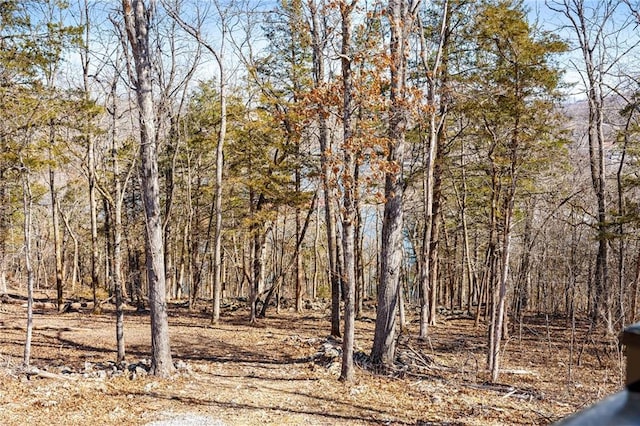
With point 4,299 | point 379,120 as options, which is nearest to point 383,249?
point 379,120

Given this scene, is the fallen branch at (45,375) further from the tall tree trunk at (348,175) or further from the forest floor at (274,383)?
the tall tree trunk at (348,175)

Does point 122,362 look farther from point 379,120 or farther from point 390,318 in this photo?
point 379,120

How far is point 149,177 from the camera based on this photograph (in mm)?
8578

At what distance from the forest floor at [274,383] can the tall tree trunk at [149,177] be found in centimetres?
56

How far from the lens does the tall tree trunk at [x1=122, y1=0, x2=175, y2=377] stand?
27.7 ft

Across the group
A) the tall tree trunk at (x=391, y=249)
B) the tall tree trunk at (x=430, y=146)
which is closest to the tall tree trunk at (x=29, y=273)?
the tall tree trunk at (x=391, y=249)

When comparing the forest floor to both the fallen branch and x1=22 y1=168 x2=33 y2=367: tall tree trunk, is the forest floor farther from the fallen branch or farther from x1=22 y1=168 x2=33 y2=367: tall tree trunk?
x1=22 y1=168 x2=33 y2=367: tall tree trunk

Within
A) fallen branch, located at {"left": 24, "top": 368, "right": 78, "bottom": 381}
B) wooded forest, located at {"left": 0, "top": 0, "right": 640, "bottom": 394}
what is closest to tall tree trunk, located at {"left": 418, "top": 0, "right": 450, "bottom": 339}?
wooded forest, located at {"left": 0, "top": 0, "right": 640, "bottom": 394}

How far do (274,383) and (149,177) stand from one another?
4.53 m

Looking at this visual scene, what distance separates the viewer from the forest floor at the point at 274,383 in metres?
6.88

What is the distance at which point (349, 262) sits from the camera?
8281mm

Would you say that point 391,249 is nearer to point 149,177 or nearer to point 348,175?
point 348,175

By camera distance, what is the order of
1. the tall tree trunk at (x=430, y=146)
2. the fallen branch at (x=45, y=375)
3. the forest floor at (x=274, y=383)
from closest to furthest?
the forest floor at (x=274, y=383), the fallen branch at (x=45, y=375), the tall tree trunk at (x=430, y=146)

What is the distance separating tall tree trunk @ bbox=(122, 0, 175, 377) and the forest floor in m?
0.56
